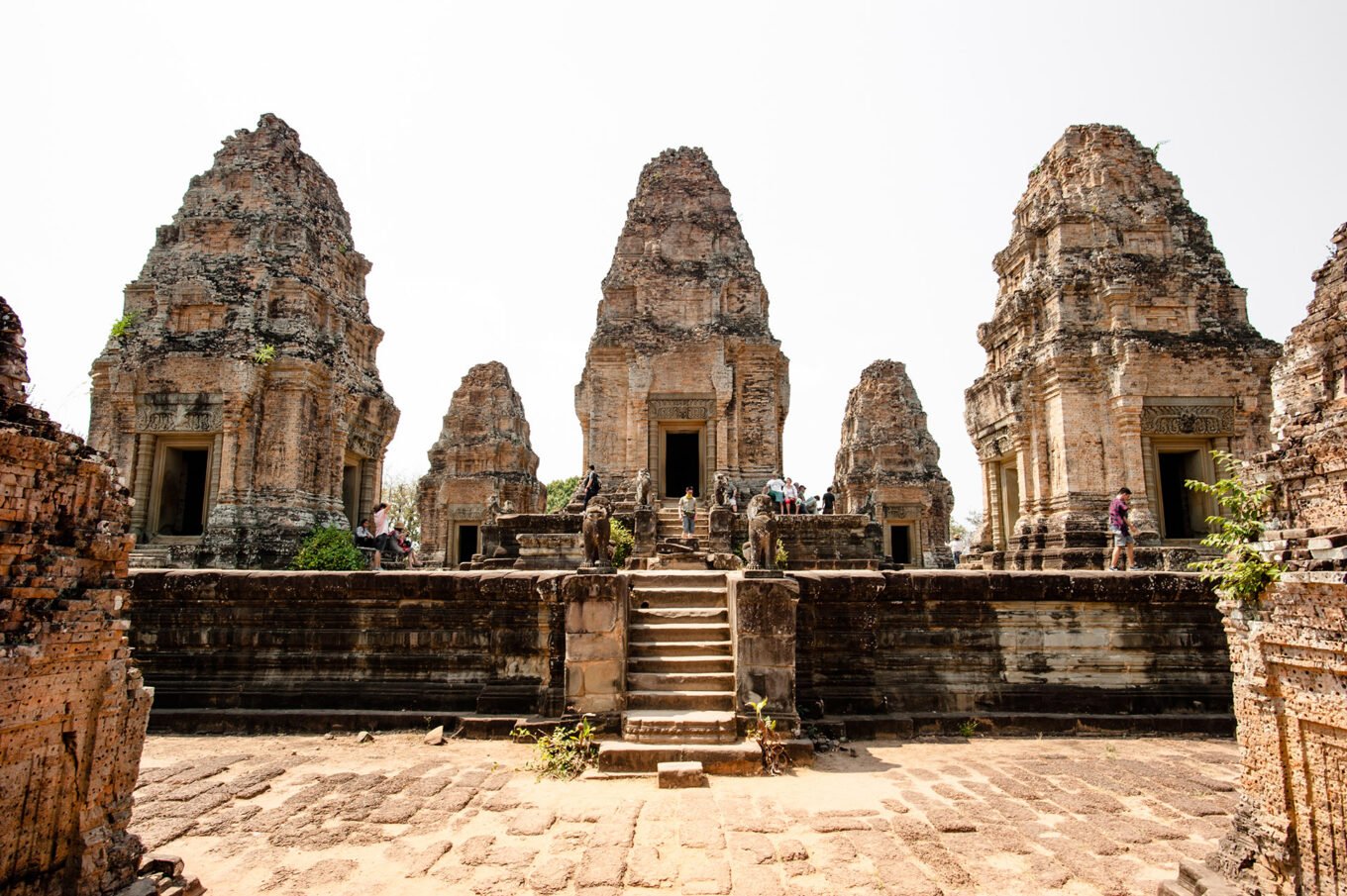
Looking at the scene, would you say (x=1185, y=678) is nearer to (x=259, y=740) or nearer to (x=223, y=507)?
(x=259, y=740)

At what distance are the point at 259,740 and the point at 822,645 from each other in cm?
560

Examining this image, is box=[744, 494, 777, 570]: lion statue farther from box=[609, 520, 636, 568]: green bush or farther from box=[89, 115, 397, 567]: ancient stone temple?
box=[89, 115, 397, 567]: ancient stone temple

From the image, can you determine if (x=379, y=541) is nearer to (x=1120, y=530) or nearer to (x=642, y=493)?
(x=642, y=493)

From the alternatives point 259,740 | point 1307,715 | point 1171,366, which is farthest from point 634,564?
point 1171,366

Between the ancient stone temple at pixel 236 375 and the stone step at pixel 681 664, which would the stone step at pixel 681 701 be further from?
the ancient stone temple at pixel 236 375

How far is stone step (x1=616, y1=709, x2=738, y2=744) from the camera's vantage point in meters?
6.30

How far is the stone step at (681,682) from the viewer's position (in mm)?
6945

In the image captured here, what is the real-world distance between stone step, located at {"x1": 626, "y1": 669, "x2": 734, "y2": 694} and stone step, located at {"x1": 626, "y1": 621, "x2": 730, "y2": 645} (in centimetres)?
50

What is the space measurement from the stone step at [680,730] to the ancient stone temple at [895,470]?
Result: 2064 centimetres

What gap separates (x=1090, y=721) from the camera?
7516mm

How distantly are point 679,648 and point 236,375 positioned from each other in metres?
11.4

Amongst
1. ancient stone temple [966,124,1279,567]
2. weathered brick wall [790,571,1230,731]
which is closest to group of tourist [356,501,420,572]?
weathered brick wall [790,571,1230,731]

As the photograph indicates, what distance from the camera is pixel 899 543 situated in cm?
2895

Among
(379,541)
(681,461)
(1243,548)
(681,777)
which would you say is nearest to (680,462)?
(681,461)
